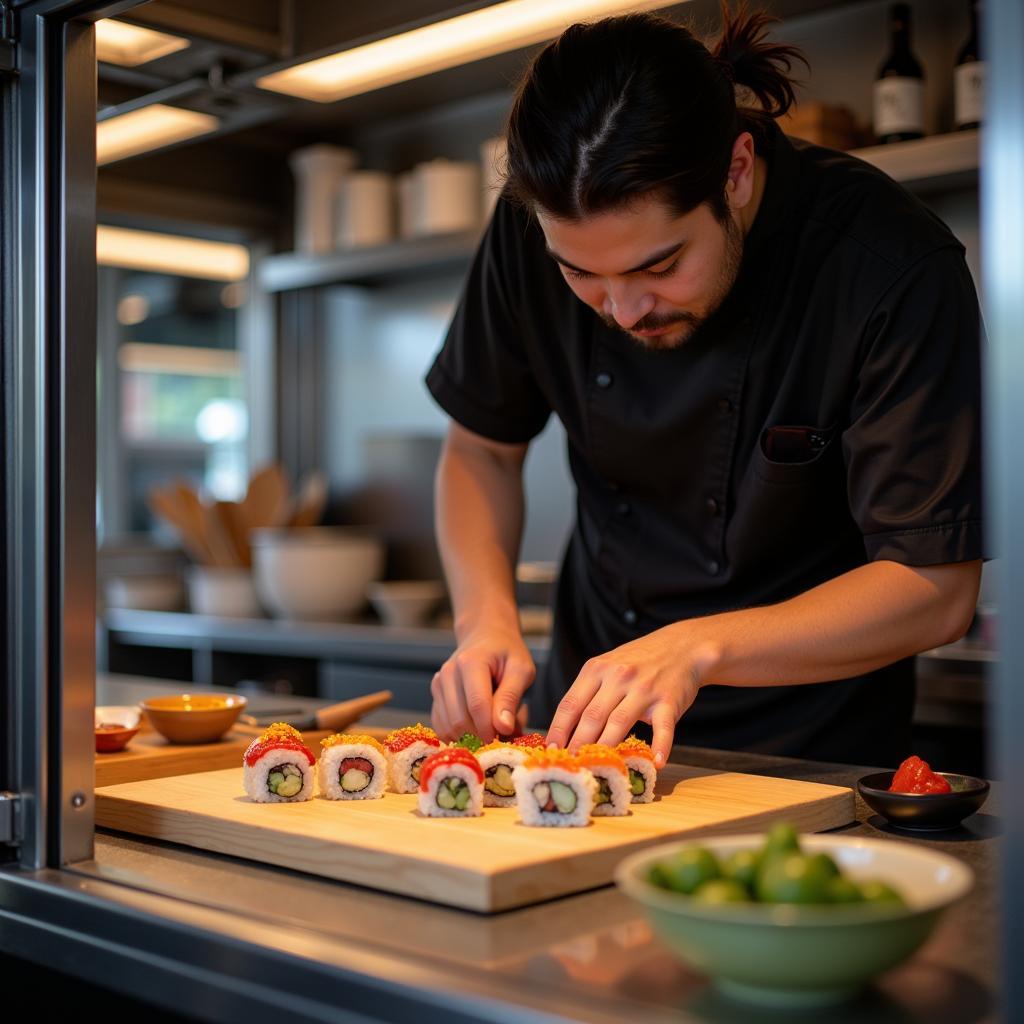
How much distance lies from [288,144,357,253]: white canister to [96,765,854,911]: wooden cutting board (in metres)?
2.83

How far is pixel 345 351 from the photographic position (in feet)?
14.4

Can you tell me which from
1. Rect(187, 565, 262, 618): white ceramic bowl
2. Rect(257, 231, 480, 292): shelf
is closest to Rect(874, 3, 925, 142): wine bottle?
Rect(257, 231, 480, 292): shelf

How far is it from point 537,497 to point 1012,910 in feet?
10.1

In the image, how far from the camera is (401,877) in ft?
3.38

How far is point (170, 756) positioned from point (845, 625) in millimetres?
767

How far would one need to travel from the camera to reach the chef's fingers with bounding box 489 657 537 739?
1516mm

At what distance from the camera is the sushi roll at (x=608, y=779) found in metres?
1.18

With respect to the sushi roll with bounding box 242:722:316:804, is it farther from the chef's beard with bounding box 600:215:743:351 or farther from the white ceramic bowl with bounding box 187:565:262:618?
the white ceramic bowl with bounding box 187:565:262:618

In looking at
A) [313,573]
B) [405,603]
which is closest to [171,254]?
[313,573]

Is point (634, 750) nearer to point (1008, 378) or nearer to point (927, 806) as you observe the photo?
point (927, 806)

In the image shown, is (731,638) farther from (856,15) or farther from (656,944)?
(856,15)

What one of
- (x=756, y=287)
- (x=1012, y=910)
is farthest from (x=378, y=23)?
(x=1012, y=910)

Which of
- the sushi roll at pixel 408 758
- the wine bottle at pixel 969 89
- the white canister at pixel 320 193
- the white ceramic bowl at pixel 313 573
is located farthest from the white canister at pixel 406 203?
the sushi roll at pixel 408 758

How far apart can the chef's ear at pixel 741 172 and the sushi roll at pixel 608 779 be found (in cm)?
69
